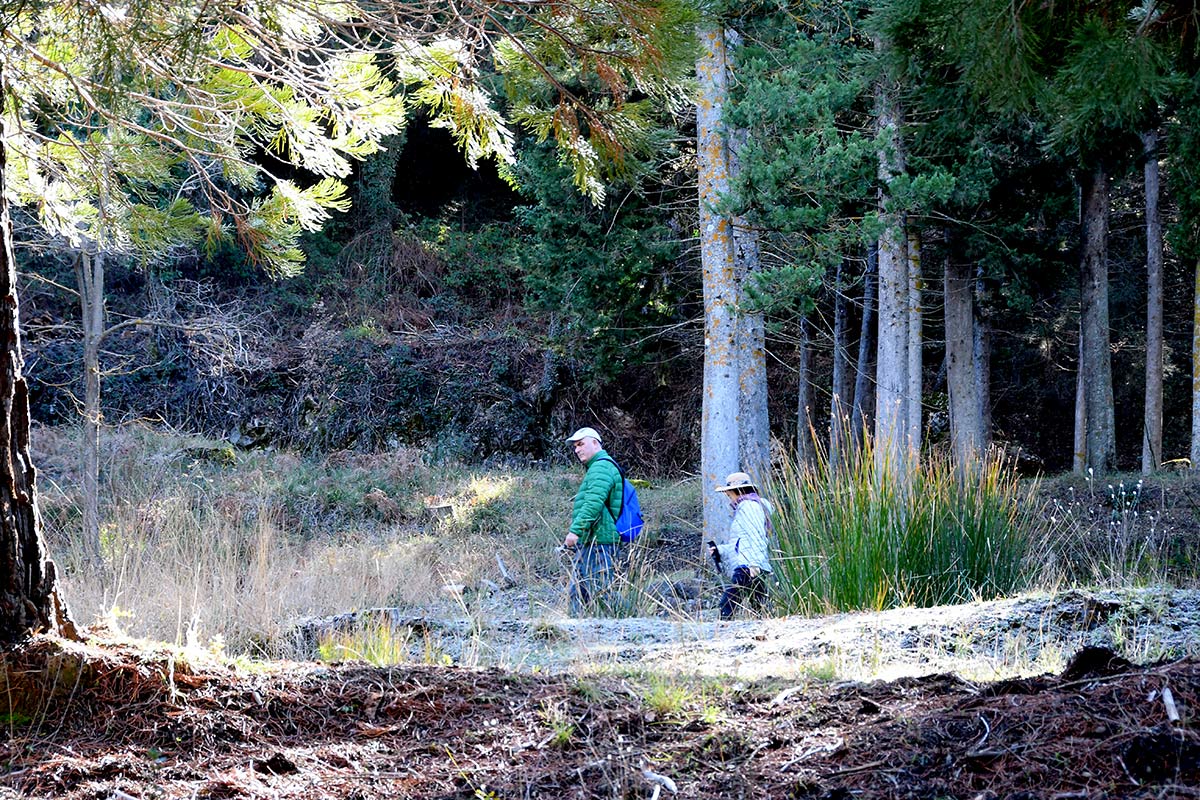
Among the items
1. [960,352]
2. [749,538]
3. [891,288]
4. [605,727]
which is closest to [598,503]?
[749,538]

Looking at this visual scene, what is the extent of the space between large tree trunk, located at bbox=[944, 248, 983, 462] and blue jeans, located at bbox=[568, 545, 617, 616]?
9.38m

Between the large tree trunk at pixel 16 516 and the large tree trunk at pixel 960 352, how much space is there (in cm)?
1410

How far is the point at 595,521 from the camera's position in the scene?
7.65 meters

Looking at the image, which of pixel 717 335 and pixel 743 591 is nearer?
pixel 743 591

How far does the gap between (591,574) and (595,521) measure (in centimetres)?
43

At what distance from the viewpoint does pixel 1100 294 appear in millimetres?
16766

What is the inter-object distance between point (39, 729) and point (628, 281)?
44.3 feet

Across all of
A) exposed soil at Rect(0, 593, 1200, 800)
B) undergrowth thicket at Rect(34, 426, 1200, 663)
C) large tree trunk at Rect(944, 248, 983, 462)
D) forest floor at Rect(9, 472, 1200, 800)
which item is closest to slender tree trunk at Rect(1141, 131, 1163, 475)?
large tree trunk at Rect(944, 248, 983, 462)

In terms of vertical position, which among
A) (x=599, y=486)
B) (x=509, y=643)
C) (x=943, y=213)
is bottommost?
(x=509, y=643)

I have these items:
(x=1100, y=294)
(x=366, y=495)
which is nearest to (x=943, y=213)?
(x=1100, y=294)

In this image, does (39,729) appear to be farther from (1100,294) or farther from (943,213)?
(1100,294)

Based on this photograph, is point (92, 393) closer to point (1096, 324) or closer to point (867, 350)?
point (867, 350)

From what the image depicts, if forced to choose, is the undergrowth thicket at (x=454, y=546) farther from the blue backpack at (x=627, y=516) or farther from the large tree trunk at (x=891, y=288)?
the large tree trunk at (x=891, y=288)

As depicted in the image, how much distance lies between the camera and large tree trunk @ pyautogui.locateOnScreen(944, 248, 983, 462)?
15875mm
